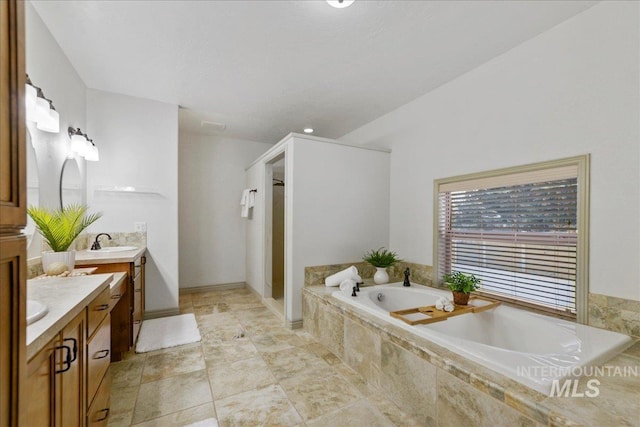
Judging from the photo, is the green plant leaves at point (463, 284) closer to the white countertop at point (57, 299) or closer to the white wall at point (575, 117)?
the white wall at point (575, 117)

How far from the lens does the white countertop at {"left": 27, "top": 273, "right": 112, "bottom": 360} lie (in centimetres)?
81

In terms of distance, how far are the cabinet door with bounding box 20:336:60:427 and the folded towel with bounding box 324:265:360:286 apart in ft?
7.34

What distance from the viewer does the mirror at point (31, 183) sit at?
5.73ft

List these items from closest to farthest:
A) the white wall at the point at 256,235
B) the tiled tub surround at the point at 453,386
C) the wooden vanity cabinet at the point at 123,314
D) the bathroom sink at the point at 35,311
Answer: the bathroom sink at the point at 35,311
the tiled tub surround at the point at 453,386
the wooden vanity cabinet at the point at 123,314
the white wall at the point at 256,235

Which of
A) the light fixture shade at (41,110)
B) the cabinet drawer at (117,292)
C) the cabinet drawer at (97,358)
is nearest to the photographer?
the cabinet drawer at (97,358)

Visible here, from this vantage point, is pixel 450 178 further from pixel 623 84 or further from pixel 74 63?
pixel 74 63

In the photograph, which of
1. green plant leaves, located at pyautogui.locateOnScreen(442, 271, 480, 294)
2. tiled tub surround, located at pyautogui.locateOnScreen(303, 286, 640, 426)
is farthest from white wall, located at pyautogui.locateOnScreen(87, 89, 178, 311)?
green plant leaves, located at pyautogui.locateOnScreen(442, 271, 480, 294)

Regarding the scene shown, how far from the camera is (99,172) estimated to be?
10.00ft

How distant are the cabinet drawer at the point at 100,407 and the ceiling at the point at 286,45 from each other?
227 centimetres

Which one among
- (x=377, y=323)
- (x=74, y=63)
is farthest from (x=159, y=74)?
(x=377, y=323)

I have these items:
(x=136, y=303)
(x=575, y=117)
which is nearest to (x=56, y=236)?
(x=136, y=303)

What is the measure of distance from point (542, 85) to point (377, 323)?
210cm

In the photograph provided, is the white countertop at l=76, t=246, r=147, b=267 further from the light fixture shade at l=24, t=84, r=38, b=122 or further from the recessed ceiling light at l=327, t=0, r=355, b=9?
the recessed ceiling light at l=327, t=0, r=355, b=9

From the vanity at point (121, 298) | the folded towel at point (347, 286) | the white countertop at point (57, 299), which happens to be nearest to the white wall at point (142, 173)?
the vanity at point (121, 298)
